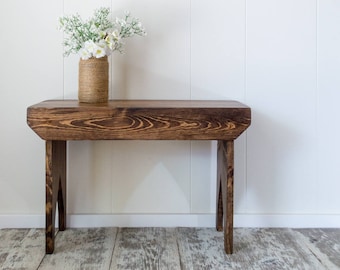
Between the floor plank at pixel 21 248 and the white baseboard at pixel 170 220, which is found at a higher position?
the white baseboard at pixel 170 220

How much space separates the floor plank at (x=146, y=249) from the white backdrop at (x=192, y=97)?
0.10 m

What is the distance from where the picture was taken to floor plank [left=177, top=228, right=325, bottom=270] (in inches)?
67.3

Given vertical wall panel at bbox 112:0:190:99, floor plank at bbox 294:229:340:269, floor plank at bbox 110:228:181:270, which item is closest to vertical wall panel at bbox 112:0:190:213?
vertical wall panel at bbox 112:0:190:99

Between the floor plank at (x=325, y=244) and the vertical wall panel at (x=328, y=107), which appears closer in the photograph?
the floor plank at (x=325, y=244)

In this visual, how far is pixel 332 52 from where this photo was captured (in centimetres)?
215

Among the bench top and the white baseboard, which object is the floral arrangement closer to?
the bench top

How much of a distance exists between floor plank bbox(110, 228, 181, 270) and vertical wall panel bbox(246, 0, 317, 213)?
53 cm

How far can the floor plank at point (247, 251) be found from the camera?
5.61 feet

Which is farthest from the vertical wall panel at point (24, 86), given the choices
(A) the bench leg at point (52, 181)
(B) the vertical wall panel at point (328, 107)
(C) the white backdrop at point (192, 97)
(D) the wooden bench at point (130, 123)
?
(B) the vertical wall panel at point (328, 107)

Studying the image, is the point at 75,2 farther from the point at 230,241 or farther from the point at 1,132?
the point at 230,241

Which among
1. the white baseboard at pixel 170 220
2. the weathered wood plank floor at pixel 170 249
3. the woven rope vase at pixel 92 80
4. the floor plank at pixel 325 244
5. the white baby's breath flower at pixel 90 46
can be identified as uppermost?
the white baby's breath flower at pixel 90 46

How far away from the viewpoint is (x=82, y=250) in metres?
1.85

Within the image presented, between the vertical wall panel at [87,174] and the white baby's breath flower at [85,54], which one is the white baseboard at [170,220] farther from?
the white baby's breath flower at [85,54]

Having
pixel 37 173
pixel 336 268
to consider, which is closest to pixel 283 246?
pixel 336 268
